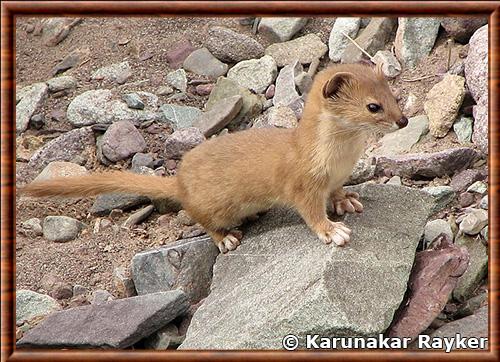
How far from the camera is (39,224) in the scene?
4879 millimetres

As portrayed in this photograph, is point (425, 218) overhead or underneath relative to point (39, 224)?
overhead

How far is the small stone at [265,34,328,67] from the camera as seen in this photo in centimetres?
596

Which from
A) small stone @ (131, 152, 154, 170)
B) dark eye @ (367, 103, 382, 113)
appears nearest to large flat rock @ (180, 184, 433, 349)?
dark eye @ (367, 103, 382, 113)

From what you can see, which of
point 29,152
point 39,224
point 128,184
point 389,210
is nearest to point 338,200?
point 389,210

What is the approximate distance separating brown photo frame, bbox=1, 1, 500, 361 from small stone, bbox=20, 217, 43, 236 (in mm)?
1473

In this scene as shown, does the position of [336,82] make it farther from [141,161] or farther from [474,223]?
[141,161]

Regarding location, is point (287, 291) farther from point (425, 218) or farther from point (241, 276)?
point (425, 218)

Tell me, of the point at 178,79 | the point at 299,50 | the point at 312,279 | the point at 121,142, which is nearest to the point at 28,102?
the point at 121,142

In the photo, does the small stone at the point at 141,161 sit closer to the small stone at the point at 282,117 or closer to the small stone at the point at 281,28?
the small stone at the point at 282,117

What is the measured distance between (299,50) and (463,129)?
5.11 feet

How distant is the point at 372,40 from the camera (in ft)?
18.8
